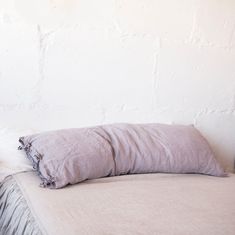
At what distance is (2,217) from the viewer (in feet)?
5.10

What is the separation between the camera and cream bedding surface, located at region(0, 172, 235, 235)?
1222mm

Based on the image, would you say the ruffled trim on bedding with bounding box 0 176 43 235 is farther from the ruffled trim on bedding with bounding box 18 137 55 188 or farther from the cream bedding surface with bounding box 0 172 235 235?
the ruffled trim on bedding with bounding box 18 137 55 188

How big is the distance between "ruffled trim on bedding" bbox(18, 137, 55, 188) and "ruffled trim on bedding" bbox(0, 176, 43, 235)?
11 cm

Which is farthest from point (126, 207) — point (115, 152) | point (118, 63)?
point (118, 63)

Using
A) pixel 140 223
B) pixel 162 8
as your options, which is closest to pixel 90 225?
pixel 140 223

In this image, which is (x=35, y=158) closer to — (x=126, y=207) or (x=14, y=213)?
(x=14, y=213)

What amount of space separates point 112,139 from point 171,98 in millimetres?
608

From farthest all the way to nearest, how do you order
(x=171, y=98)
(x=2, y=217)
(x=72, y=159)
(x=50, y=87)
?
(x=171, y=98) → (x=50, y=87) → (x=72, y=159) → (x=2, y=217)

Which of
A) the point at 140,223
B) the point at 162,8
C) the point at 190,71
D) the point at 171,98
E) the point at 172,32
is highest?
the point at 162,8

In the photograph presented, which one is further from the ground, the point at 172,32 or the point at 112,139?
the point at 172,32

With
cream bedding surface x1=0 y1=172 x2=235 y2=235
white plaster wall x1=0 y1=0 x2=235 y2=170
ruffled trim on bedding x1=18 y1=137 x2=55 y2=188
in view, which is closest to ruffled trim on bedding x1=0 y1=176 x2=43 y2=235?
cream bedding surface x1=0 y1=172 x2=235 y2=235

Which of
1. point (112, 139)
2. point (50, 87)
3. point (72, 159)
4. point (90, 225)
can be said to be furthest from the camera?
point (50, 87)

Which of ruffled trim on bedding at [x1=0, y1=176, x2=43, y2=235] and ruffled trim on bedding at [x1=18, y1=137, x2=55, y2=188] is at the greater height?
ruffled trim on bedding at [x1=18, y1=137, x2=55, y2=188]

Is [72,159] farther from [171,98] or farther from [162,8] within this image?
[162,8]
